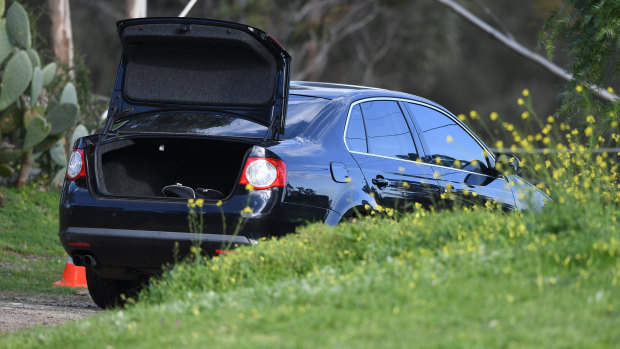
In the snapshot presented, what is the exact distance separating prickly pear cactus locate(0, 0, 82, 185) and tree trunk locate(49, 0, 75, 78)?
2451 mm

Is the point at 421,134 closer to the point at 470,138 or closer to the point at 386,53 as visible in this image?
the point at 470,138

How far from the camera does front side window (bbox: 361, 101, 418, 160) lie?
22.5 ft

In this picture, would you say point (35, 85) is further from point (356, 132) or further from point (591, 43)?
point (591, 43)

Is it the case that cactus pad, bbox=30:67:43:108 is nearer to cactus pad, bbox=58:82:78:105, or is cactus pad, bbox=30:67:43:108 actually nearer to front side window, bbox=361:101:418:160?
cactus pad, bbox=58:82:78:105

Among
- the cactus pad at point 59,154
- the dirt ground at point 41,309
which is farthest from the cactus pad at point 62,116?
the dirt ground at point 41,309

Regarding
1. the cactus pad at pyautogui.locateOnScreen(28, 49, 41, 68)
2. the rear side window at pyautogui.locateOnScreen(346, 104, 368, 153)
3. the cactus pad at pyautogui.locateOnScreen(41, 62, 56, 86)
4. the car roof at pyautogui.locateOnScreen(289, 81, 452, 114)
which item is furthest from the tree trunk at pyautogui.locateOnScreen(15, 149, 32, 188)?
the rear side window at pyautogui.locateOnScreen(346, 104, 368, 153)

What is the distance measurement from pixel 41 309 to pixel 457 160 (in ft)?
11.2

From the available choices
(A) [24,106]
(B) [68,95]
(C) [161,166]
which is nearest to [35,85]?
(A) [24,106]

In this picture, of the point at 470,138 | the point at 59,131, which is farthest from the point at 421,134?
the point at 59,131

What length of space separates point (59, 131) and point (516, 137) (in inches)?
335

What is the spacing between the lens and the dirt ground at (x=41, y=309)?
6469 mm

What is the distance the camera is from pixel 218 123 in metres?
6.40

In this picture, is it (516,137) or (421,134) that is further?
(421,134)

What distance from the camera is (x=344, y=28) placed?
33.4 metres
